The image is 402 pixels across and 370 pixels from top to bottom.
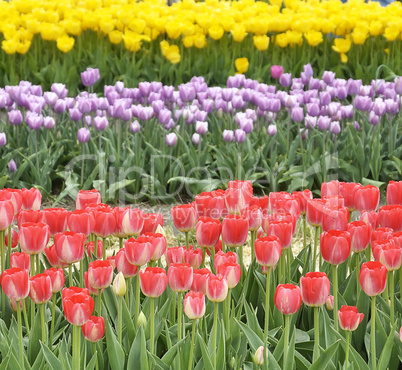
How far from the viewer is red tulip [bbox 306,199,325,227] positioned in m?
2.10

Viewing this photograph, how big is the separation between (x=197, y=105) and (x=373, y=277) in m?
3.66

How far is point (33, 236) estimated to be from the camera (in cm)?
183

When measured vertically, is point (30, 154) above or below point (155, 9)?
below

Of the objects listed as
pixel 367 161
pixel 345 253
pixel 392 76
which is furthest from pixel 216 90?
pixel 345 253

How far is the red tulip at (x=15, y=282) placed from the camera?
166 centimetres

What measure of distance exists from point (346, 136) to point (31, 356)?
3793mm

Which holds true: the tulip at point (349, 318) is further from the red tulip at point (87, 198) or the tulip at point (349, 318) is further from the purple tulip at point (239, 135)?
the purple tulip at point (239, 135)

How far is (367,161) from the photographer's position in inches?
192

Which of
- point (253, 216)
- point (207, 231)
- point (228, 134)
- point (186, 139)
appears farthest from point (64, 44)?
point (207, 231)

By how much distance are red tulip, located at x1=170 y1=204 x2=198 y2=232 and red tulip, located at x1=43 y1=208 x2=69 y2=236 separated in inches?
13.3

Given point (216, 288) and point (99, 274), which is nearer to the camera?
point (216, 288)

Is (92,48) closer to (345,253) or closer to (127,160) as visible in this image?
(127,160)

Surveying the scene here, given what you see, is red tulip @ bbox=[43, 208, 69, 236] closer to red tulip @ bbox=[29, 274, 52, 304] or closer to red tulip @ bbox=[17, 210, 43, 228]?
red tulip @ bbox=[17, 210, 43, 228]

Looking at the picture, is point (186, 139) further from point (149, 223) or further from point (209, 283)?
point (209, 283)
